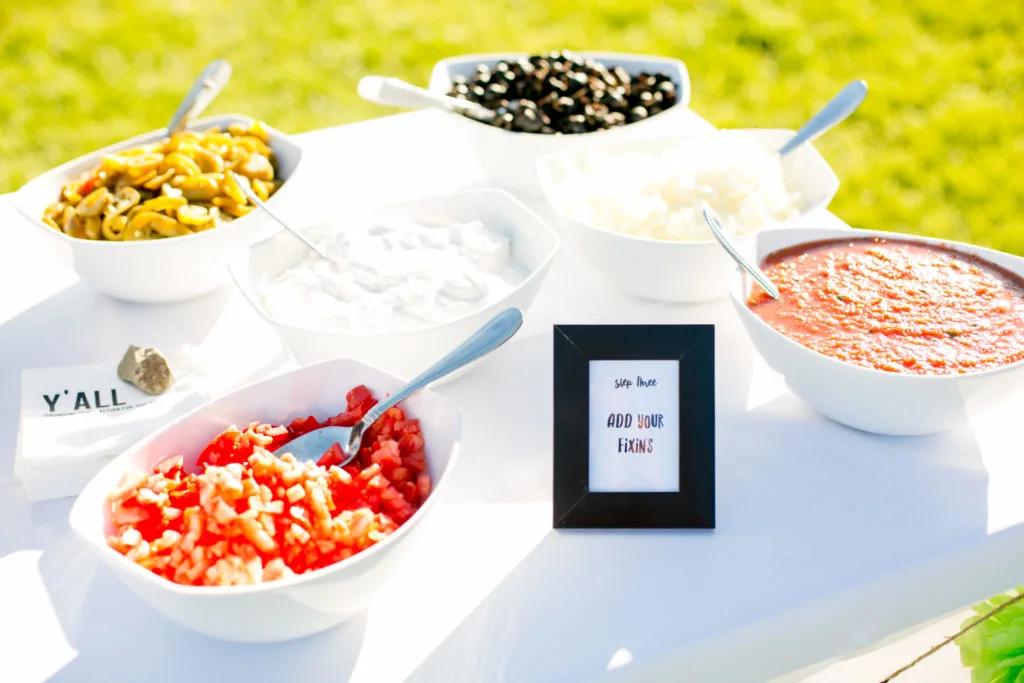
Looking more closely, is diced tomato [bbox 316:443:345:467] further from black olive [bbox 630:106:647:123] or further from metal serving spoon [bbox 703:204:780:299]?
black olive [bbox 630:106:647:123]

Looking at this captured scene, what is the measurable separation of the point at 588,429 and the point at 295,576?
369 millimetres

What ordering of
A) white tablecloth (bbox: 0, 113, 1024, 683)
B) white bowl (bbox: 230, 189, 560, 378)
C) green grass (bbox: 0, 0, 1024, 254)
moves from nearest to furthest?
white tablecloth (bbox: 0, 113, 1024, 683), white bowl (bbox: 230, 189, 560, 378), green grass (bbox: 0, 0, 1024, 254)

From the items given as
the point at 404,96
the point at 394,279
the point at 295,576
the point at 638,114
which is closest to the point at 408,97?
the point at 404,96

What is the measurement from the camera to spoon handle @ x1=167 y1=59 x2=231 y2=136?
5.48 feet

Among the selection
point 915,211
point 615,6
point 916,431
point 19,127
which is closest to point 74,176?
point 916,431

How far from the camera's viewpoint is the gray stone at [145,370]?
1.29 meters

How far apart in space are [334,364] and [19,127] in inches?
119

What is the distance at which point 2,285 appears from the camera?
1.54 m

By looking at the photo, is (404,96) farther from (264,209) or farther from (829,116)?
(829,116)

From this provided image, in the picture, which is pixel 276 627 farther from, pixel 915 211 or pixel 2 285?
pixel 915 211

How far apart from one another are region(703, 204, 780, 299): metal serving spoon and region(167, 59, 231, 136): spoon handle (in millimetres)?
909

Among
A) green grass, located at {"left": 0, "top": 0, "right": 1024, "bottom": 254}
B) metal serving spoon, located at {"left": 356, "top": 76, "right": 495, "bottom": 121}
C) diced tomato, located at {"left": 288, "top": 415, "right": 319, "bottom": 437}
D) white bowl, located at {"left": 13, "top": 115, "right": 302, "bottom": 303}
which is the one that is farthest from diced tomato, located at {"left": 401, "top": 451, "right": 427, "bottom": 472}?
green grass, located at {"left": 0, "top": 0, "right": 1024, "bottom": 254}

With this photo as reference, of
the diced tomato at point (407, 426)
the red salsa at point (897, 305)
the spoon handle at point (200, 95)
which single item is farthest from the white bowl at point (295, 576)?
the spoon handle at point (200, 95)

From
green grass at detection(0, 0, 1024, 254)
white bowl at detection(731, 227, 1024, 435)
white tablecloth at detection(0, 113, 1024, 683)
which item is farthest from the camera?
green grass at detection(0, 0, 1024, 254)
